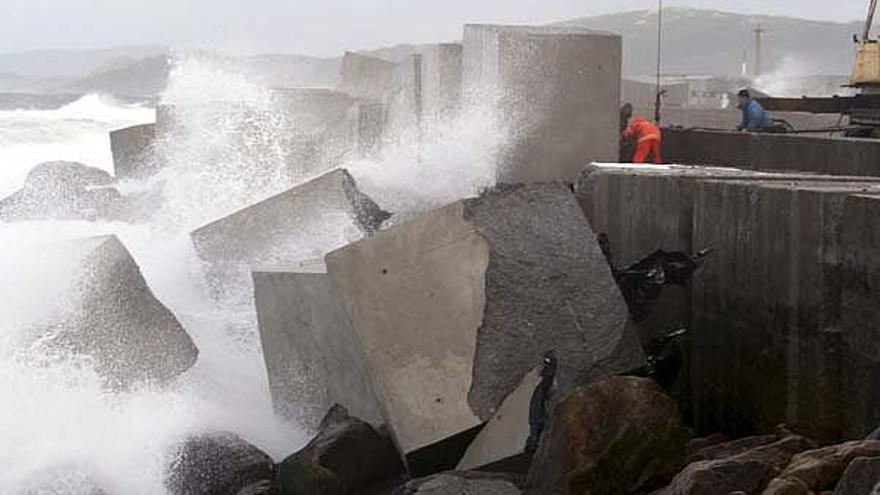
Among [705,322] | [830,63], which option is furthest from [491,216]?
[830,63]

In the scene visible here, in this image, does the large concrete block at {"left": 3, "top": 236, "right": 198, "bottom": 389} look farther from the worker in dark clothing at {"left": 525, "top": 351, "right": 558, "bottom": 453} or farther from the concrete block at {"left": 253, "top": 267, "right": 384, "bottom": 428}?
the worker in dark clothing at {"left": 525, "top": 351, "right": 558, "bottom": 453}

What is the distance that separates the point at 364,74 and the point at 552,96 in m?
5.20

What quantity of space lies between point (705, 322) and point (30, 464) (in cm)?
272

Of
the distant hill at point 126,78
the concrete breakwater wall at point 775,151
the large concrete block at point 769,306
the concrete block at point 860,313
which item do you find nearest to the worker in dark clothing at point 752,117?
the concrete breakwater wall at point 775,151

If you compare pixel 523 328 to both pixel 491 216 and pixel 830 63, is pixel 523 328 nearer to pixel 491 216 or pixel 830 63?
pixel 491 216

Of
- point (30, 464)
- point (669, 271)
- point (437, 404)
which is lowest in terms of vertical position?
point (30, 464)

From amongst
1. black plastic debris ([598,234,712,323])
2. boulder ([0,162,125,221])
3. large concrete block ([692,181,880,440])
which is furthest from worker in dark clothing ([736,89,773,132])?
large concrete block ([692,181,880,440])

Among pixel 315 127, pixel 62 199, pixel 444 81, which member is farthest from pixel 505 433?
pixel 62 199

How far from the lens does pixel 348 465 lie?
4.23m

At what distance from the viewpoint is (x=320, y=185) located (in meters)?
6.36

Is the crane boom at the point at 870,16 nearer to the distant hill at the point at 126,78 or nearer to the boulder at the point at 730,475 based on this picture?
the boulder at the point at 730,475

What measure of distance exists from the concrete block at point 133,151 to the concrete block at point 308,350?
5.91 metres

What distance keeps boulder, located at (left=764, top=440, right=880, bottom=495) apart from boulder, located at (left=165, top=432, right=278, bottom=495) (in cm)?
213

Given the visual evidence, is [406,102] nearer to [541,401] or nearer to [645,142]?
[645,142]
